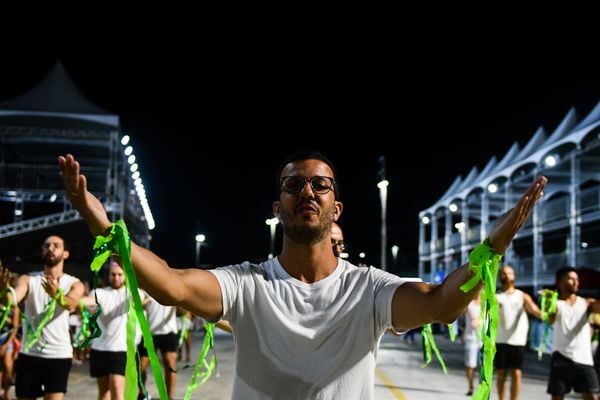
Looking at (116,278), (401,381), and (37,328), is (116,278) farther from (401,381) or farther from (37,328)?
(401,381)

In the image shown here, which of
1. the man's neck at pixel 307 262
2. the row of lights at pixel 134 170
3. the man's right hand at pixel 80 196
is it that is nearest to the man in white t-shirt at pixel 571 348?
the man's neck at pixel 307 262

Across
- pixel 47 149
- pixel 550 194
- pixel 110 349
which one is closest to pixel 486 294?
pixel 110 349

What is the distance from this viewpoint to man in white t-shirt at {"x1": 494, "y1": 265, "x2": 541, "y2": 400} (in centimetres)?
1005

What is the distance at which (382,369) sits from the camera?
15797 mm

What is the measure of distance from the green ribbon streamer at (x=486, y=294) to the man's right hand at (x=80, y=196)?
4.32ft

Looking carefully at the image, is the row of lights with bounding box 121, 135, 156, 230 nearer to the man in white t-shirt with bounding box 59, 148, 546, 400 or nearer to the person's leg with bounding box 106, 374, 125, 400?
the person's leg with bounding box 106, 374, 125, 400

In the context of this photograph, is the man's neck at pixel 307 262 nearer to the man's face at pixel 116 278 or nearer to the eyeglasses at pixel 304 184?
the eyeglasses at pixel 304 184

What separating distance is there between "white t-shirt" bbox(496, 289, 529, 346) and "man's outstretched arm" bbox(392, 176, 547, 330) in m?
7.93

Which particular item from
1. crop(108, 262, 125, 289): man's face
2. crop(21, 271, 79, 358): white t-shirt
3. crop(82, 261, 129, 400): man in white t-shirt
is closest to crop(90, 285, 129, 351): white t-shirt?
crop(82, 261, 129, 400): man in white t-shirt

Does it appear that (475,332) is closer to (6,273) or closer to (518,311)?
(518,311)

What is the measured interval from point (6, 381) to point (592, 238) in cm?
3406

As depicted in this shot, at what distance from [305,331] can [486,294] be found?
0.73 m

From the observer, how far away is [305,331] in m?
2.64

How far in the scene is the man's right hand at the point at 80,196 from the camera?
7.81 ft
